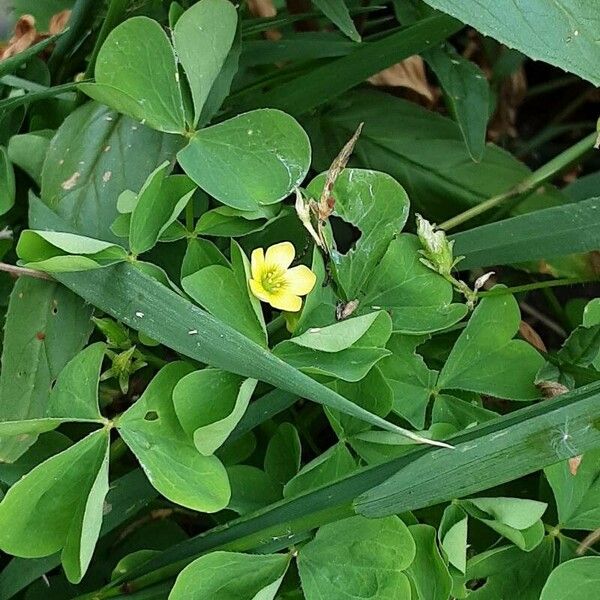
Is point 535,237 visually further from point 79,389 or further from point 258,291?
point 79,389

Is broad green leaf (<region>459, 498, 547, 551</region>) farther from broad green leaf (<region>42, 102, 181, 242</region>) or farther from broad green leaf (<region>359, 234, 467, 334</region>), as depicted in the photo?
broad green leaf (<region>42, 102, 181, 242</region>)

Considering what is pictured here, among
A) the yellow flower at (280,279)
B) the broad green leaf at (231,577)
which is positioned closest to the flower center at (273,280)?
the yellow flower at (280,279)

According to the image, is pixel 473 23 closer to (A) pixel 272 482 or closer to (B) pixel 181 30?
(B) pixel 181 30

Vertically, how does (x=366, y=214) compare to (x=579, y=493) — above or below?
above

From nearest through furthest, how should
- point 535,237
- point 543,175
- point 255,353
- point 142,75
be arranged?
point 255,353, point 142,75, point 535,237, point 543,175

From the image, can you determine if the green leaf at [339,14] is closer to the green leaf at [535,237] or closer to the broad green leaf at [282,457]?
the green leaf at [535,237]

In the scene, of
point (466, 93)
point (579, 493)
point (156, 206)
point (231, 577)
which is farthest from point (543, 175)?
point (231, 577)
